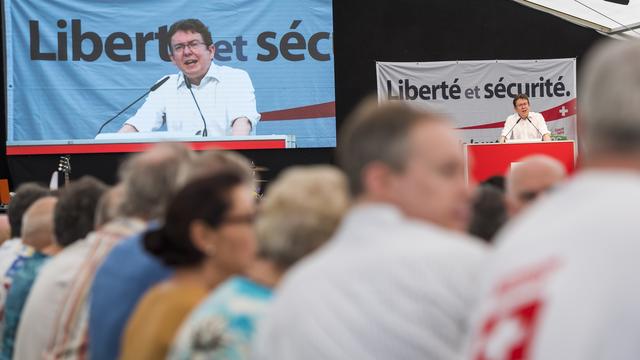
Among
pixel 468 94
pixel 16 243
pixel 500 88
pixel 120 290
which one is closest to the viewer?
pixel 120 290

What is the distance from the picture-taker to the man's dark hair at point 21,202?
15.5ft

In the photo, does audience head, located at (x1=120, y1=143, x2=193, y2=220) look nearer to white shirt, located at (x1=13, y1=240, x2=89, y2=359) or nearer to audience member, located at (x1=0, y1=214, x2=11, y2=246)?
white shirt, located at (x1=13, y1=240, x2=89, y2=359)

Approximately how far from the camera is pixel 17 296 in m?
3.83

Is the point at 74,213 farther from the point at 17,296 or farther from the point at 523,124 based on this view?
the point at 523,124

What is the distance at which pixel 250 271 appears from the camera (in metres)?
2.26

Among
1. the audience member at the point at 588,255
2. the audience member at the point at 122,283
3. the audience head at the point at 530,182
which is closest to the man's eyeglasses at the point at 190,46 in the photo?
the audience head at the point at 530,182

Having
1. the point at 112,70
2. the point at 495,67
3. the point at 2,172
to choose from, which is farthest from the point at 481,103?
the point at 2,172

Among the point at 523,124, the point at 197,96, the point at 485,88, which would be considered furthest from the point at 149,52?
the point at 523,124

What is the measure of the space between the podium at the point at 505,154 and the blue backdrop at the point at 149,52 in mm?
4425

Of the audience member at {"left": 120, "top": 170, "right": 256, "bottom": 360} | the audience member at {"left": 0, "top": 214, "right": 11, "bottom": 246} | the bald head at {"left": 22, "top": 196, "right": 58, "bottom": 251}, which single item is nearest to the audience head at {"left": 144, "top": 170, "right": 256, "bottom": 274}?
the audience member at {"left": 120, "top": 170, "right": 256, "bottom": 360}

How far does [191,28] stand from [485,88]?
4029 mm

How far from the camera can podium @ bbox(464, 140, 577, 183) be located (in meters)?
9.12

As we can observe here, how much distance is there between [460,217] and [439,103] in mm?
12847

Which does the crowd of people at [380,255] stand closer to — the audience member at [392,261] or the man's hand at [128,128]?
the audience member at [392,261]
